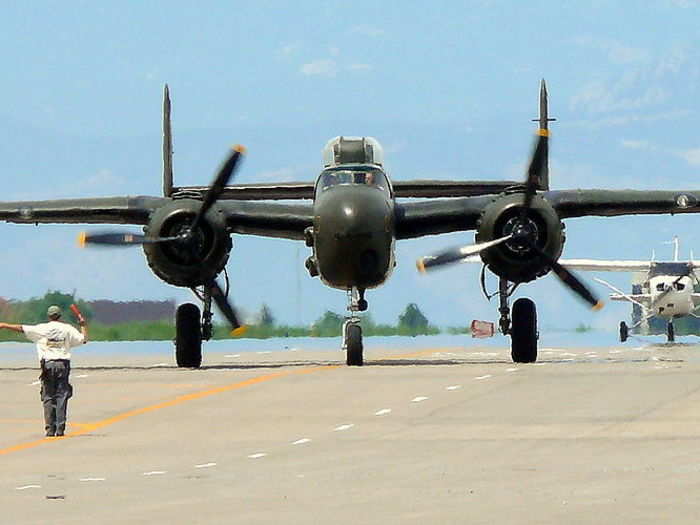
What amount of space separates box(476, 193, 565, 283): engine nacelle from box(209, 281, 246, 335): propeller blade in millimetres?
6287

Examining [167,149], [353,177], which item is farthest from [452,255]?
[167,149]

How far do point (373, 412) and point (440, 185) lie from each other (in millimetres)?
16699

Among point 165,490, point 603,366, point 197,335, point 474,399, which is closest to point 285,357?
point 197,335

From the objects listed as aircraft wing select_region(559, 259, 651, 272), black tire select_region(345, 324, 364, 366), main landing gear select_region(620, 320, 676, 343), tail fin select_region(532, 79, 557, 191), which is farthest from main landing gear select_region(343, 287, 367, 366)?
aircraft wing select_region(559, 259, 651, 272)

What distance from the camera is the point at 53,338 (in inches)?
924

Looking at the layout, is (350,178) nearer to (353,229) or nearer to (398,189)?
(353,229)

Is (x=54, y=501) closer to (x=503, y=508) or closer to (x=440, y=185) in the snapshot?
(x=503, y=508)

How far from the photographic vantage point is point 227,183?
131 feet

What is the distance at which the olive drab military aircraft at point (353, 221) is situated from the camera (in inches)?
1507

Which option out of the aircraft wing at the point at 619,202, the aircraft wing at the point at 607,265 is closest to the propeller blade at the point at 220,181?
the aircraft wing at the point at 619,202

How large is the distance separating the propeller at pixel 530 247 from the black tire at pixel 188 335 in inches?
220

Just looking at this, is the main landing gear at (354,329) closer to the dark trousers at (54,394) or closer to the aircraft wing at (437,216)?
the aircraft wing at (437,216)

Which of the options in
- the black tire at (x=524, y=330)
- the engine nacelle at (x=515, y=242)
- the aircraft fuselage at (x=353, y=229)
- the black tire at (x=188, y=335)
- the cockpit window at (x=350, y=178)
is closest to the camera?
the aircraft fuselage at (x=353, y=229)

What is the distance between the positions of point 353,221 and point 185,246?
422cm
